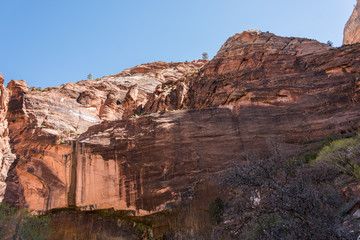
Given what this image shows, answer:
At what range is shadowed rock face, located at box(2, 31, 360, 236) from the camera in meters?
22.5

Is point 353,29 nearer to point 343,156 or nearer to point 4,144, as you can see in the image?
point 343,156

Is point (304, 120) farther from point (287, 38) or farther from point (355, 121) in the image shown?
point (287, 38)

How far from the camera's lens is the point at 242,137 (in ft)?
77.7

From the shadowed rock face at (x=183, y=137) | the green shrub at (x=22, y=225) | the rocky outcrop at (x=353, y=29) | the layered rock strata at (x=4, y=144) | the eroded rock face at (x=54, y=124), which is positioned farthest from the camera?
the rocky outcrop at (x=353, y=29)

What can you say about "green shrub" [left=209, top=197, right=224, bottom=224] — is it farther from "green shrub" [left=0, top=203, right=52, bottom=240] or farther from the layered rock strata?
the layered rock strata

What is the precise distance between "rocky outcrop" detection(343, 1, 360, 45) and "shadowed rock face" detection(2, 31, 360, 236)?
35.7m

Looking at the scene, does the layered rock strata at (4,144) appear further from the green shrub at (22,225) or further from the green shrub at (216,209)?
the green shrub at (216,209)

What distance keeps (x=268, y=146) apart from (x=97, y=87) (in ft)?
98.8

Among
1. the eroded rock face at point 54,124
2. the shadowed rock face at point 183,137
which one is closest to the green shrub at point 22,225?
the eroded rock face at point 54,124

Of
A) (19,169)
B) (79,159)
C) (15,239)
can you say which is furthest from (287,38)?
(15,239)

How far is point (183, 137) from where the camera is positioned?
2388 centimetres

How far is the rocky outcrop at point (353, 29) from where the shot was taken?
58372 millimetres

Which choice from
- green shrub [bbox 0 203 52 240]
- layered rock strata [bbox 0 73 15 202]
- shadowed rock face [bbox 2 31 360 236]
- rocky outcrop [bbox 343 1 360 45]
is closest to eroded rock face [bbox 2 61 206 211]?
shadowed rock face [bbox 2 31 360 236]

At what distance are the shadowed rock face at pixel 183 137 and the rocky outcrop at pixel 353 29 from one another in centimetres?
3566
